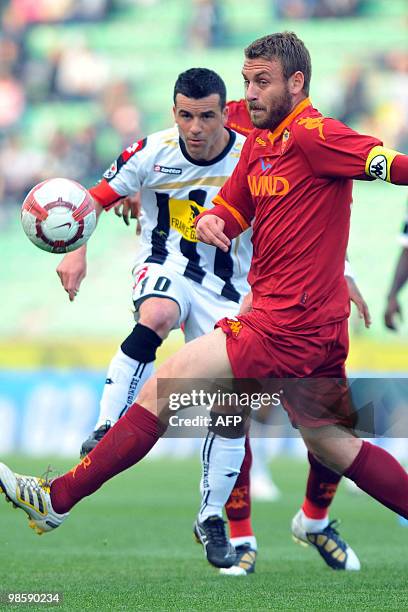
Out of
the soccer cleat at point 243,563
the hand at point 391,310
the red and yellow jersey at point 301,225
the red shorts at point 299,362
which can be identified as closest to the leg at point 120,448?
the red shorts at point 299,362

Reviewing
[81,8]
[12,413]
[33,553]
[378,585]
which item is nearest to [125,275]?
[12,413]

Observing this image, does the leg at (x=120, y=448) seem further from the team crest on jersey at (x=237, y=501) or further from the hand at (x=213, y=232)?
the team crest on jersey at (x=237, y=501)

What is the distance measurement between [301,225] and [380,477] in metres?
1.18

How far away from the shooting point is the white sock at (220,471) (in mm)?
6062

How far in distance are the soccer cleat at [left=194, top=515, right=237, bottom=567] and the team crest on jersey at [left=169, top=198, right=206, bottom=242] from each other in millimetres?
1691

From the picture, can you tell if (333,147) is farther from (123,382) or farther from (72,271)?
(123,382)

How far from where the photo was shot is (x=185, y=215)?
6820 mm

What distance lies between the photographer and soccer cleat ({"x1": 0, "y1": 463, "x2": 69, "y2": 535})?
5.10m

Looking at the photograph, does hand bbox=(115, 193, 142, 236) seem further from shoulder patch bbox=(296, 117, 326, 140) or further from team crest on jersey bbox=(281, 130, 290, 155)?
shoulder patch bbox=(296, 117, 326, 140)

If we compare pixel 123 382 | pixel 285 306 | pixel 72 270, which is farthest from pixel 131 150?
pixel 285 306

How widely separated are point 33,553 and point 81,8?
1862 centimetres

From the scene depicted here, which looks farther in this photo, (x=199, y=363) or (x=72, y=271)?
(x=72, y=271)

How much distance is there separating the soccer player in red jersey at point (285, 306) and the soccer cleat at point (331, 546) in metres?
A: 1.42

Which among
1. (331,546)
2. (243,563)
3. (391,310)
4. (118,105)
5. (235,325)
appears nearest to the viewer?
(235,325)
